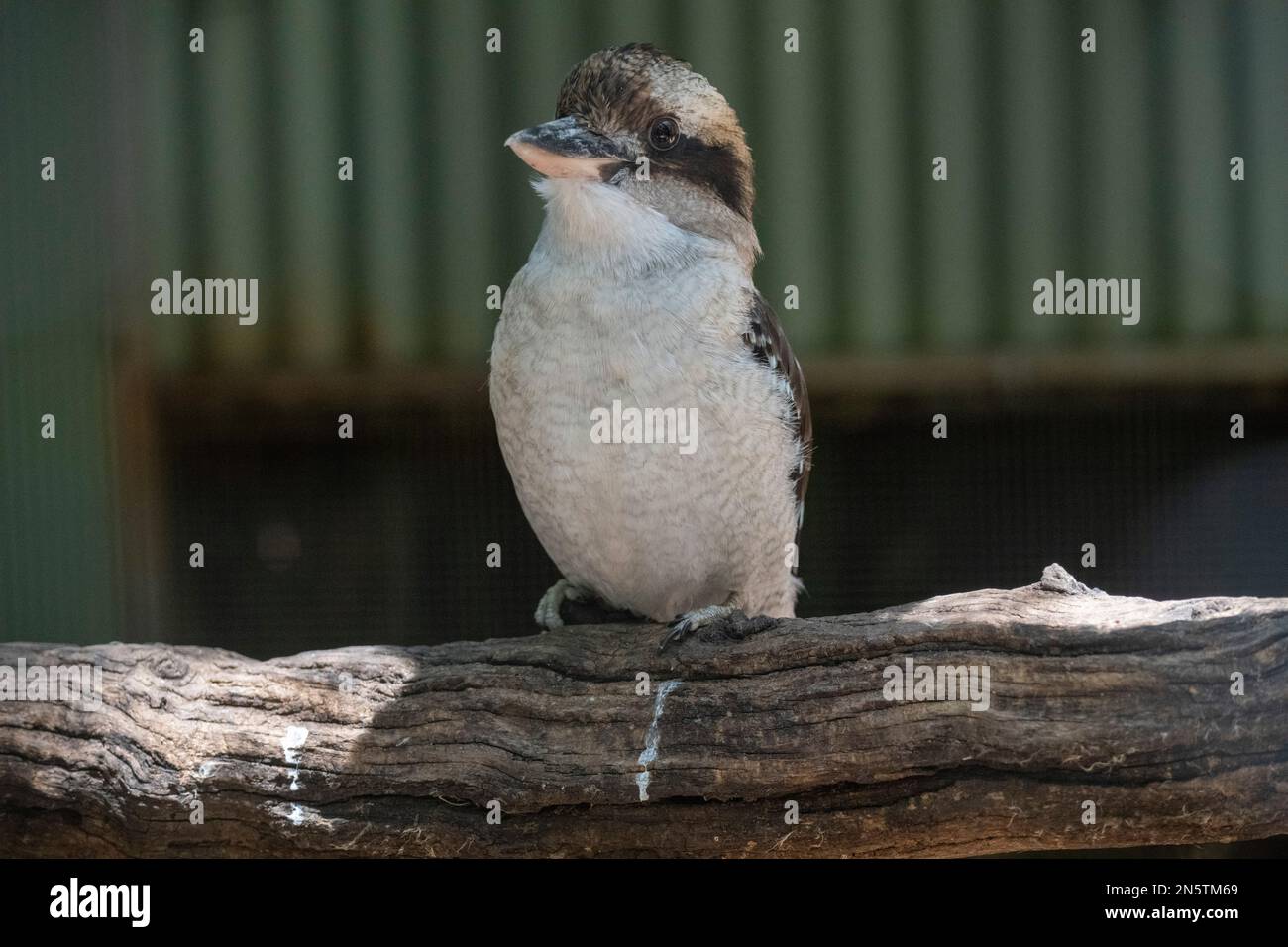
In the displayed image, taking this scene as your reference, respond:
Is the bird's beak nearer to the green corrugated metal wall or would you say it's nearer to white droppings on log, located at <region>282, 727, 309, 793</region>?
white droppings on log, located at <region>282, 727, 309, 793</region>

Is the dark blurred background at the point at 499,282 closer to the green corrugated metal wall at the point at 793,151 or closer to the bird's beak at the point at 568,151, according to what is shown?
the green corrugated metal wall at the point at 793,151

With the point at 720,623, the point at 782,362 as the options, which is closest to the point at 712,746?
the point at 720,623

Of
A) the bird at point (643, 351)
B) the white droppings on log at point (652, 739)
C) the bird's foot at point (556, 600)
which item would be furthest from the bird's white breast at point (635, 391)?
the white droppings on log at point (652, 739)

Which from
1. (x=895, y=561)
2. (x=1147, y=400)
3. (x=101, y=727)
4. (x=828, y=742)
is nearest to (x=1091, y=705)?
(x=828, y=742)

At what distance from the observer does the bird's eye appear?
2.51 metres

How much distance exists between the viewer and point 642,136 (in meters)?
2.50

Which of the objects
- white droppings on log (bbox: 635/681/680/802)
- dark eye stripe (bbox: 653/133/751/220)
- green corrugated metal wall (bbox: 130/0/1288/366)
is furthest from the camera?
green corrugated metal wall (bbox: 130/0/1288/366)

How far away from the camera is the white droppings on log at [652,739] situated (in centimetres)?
216

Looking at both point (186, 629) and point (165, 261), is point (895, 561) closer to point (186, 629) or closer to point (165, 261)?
point (186, 629)

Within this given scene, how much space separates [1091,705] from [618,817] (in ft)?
2.73

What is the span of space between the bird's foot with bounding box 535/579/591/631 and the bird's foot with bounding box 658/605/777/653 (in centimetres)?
45

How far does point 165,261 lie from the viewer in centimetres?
417

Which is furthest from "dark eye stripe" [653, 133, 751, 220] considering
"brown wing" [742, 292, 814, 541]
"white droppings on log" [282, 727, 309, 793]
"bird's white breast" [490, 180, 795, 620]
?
"white droppings on log" [282, 727, 309, 793]

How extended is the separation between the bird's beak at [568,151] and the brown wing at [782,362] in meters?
0.43
